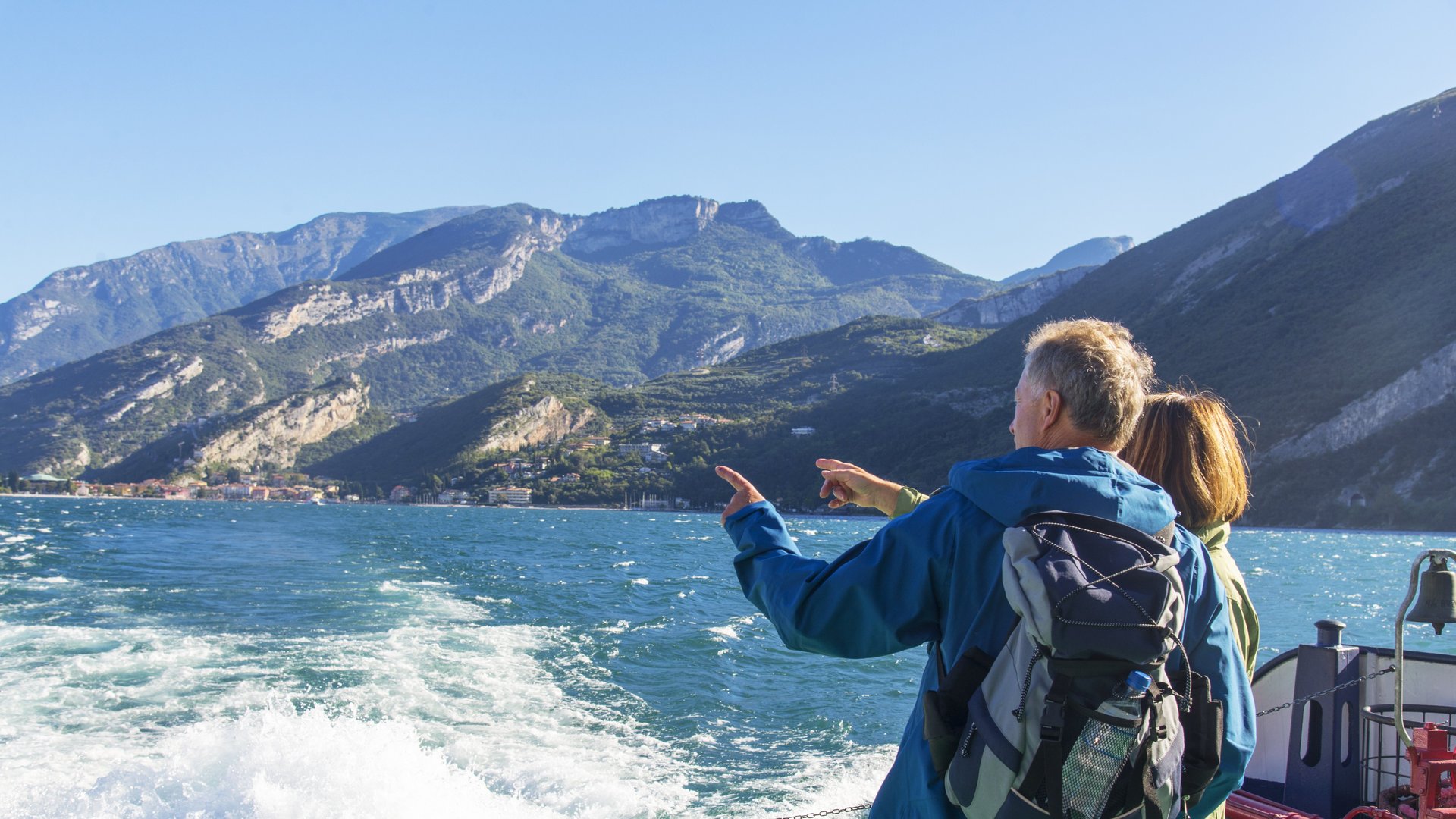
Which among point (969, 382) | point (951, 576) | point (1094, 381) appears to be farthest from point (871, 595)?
point (969, 382)

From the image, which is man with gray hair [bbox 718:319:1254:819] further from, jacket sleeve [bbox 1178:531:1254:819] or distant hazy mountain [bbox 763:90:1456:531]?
distant hazy mountain [bbox 763:90:1456:531]

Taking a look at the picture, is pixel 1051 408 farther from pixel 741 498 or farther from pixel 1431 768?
pixel 1431 768

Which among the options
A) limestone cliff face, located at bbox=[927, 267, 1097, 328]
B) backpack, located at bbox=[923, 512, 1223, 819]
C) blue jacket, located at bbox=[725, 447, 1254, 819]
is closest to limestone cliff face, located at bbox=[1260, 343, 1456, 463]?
blue jacket, located at bbox=[725, 447, 1254, 819]

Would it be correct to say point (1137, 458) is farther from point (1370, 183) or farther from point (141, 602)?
point (1370, 183)

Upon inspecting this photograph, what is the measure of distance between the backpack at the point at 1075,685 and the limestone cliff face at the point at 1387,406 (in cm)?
7396

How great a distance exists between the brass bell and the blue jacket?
2.31 metres

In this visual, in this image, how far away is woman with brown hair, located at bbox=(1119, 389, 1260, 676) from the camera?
2.34 m

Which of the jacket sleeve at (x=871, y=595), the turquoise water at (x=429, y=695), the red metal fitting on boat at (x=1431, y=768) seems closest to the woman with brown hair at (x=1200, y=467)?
the jacket sleeve at (x=871, y=595)

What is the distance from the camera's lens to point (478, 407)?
138 meters

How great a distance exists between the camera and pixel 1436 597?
3.40 meters

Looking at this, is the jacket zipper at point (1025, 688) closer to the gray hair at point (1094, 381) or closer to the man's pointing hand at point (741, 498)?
the gray hair at point (1094, 381)

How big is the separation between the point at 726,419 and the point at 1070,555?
119 meters

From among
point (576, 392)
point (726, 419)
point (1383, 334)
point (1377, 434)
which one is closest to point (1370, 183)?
point (1383, 334)

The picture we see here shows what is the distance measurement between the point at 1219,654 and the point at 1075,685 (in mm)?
444
